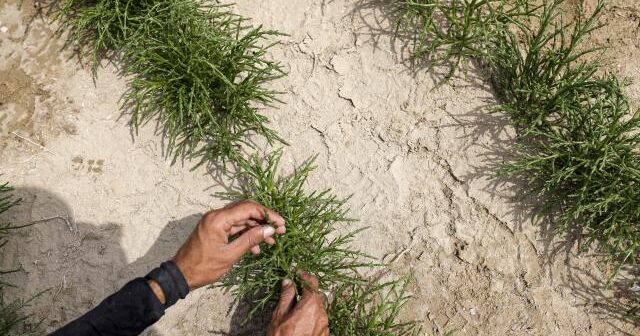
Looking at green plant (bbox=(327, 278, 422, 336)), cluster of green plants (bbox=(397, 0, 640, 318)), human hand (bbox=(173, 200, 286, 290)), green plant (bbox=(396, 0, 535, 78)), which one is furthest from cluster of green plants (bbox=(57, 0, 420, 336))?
cluster of green plants (bbox=(397, 0, 640, 318))

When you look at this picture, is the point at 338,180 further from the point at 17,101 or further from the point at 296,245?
the point at 17,101

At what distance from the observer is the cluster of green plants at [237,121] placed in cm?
281

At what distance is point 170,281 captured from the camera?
236 centimetres

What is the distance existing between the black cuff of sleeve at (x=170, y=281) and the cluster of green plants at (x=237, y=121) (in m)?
0.45

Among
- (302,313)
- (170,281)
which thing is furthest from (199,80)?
(302,313)

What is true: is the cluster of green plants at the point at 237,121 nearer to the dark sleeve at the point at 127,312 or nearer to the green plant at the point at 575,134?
the dark sleeve at the point at 127,312

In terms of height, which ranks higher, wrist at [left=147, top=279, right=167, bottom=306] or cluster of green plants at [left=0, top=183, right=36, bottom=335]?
cluster of green plants at [left=0, top=183, right=36, bottom=335]

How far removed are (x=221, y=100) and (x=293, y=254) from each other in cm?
95

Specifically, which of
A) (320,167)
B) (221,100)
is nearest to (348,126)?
(320,167)

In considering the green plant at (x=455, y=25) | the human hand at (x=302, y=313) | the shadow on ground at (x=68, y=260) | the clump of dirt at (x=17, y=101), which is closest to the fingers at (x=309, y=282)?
the human hand at (x=302, y=313)

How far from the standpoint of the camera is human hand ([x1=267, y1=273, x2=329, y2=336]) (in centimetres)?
262

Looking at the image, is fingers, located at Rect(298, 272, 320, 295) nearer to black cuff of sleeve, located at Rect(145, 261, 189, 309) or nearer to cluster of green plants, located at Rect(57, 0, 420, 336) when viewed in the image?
cluster of green plants, located at Rect(57, 0, 420, 336)

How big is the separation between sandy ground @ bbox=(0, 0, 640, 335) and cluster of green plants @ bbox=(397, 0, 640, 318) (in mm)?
122

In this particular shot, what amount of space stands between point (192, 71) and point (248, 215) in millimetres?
919
